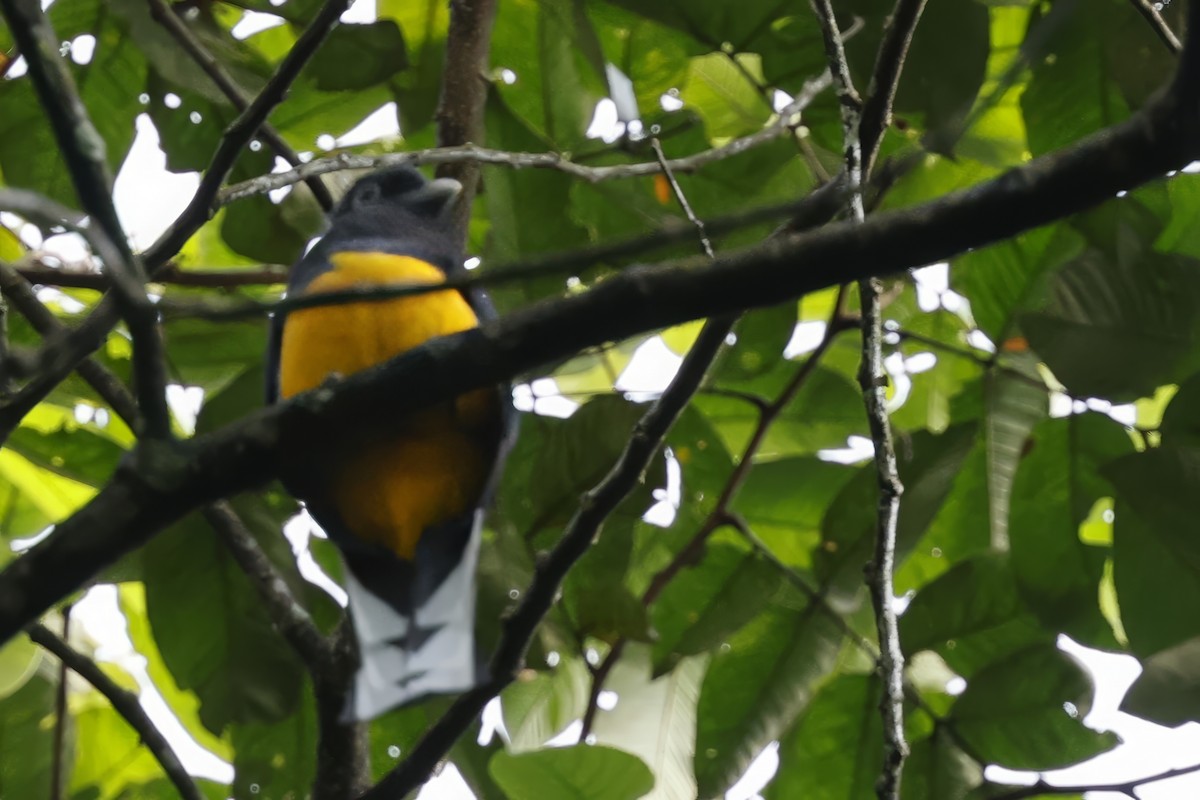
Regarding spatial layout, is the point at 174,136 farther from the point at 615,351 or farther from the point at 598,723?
the point at 598,723

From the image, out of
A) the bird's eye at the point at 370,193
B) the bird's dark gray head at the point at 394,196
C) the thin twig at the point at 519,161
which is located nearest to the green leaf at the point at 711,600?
the thin twig at the point at 519,161

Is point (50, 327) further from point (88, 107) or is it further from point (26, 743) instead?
point (26, 743)

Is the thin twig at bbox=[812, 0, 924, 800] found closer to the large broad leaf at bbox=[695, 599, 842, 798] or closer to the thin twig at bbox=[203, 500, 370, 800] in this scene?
the large broad leaf at bbox=[695, 599, 842, 798]

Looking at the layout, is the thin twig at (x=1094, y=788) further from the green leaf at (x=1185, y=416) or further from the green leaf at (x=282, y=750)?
the green leaf at (x=282, y=750)

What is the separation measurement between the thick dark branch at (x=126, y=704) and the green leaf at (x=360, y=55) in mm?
1270

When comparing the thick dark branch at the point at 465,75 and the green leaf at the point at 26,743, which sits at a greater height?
the thick dark branch at the point at 465,75

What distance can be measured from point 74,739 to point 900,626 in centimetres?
181

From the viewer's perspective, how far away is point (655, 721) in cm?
279

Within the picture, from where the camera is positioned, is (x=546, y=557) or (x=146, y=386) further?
(x=546, y=557)

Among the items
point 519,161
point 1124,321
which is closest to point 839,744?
point 1124,321

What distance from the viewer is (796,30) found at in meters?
2.65

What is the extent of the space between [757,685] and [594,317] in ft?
4.09

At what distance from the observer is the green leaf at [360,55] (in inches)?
109

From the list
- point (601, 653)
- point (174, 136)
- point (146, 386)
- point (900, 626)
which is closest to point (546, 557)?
point (146, 386)
